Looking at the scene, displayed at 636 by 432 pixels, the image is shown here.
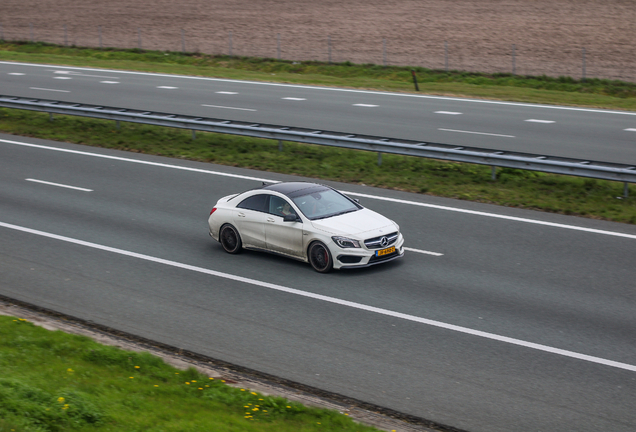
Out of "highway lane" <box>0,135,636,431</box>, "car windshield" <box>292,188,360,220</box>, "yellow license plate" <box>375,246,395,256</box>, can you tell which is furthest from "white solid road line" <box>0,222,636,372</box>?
"car windshield" <box>292,188,360,220</box>

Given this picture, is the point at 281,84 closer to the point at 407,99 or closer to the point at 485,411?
the point at 407,99

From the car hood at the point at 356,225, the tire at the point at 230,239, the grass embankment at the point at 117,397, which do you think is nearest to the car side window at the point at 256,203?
the tire at the point at 230,239

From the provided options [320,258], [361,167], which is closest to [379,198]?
[361,167]

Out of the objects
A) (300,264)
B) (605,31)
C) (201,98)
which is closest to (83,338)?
(300,264)

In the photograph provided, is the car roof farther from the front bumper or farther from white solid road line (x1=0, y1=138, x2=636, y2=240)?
white solid road line (x1=0, y1=138, x2=636, y2=240)

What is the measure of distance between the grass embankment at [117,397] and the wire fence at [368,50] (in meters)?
29.6

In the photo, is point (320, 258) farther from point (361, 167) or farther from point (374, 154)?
point (374, 154)

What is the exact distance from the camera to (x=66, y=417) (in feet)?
22.9

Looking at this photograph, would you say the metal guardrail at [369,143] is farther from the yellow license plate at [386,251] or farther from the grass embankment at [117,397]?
the grass embankment at [117,397]

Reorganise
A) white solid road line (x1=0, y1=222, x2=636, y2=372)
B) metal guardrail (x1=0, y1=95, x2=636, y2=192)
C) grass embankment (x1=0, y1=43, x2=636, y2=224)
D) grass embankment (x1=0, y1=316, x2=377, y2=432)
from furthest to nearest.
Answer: grass embankment (x1=0, y1=43, x2=636, y2=224) → metal guardrail (x1=0, y1=95, x2=636, y2=192) → white solid road line (x1=0, y1=222, x2=636, y2=372) → grass embankment (x1=0, y1=316, x2=377, y2=432)

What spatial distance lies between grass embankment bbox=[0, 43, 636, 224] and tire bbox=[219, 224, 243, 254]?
18.3 feet

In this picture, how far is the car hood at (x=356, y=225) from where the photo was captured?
1249cm

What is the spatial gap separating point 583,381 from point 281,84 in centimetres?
2808

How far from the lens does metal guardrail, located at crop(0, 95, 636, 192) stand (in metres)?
16.9
